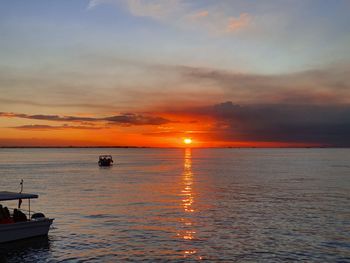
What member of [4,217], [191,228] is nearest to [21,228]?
[4,217]

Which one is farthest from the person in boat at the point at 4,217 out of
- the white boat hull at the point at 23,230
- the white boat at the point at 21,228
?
the white boat hull at the point at 23,230

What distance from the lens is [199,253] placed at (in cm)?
3059

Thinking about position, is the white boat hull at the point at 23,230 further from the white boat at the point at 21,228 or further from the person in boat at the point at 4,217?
the person in boat at the point at 4,217

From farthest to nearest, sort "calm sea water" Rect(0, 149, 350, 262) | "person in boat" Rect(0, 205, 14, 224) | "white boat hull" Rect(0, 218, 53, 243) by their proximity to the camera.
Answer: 1. "person in boat" Rect(0, 205, 14, 224)
2. "white boat hull" Rect(0, 218, 53, 243)
3. "calm sea water" Rect(0, 149, 350, 262)

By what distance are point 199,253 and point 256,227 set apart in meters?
10.8

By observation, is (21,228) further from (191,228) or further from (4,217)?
(191,228)

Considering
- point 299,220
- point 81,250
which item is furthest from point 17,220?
point 299,220

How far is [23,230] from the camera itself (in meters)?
34.0

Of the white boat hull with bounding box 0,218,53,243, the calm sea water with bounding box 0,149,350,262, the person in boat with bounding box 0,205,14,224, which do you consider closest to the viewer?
the calm sea water with bounding box 0,149,350,262

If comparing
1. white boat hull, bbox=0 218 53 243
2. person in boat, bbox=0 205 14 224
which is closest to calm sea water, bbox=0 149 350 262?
white boat hull, bbox=0 218 53 243

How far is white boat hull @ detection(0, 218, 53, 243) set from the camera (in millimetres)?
32594

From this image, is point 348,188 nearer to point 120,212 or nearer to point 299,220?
point 299,220

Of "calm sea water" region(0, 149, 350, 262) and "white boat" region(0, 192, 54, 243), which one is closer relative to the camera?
"calm sea water" region(0, 149, 350, 262)

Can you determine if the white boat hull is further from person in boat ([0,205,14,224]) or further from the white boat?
person in boat ([0,205,14,224])
